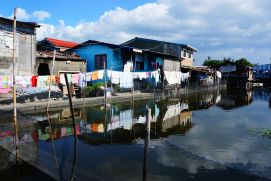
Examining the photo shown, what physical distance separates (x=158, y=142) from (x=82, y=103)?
10147mm

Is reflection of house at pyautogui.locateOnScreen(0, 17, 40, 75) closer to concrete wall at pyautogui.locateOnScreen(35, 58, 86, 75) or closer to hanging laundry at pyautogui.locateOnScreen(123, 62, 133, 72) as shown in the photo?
concrete wall at pyautogui.locateOnScreen(35, 58, 86, 75)

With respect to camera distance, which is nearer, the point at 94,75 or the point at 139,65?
the point at 94,75

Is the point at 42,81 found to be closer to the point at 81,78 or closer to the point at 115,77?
the point at 81,78

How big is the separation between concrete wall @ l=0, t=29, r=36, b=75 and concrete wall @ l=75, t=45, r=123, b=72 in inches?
336

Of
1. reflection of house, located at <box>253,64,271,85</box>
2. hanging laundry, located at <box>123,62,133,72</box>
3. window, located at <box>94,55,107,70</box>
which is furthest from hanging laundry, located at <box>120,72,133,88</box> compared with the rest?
reflection of house, located at <box>253,64,271,85</box>

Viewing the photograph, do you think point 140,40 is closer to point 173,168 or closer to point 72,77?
point 72,77

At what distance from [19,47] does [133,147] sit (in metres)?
14.7

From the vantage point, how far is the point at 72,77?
22.2 meters

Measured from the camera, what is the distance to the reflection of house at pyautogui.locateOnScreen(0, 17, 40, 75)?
2091 centimetres

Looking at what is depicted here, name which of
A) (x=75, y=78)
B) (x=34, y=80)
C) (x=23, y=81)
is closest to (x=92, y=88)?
(x=75, y=78)

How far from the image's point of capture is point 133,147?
1116 cm

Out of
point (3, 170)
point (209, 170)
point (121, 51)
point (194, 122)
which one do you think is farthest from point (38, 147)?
point (121, 51)

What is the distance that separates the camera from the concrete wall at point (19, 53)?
20.9 m

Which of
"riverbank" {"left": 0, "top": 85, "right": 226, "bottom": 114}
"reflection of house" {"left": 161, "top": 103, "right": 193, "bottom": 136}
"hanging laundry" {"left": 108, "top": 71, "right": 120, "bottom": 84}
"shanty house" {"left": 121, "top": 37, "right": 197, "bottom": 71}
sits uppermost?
"shanty house" {"left": 121, "top": 37, "right": 197, "bottom": 71}
